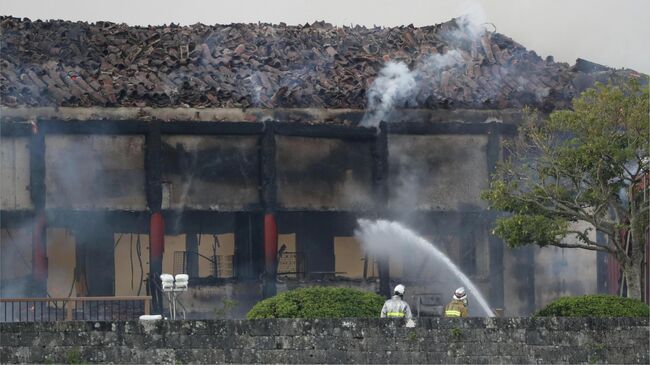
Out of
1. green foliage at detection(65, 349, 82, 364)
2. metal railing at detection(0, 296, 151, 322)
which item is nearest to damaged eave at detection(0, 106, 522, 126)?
metal railing at detection(0, 296, 151, 322)

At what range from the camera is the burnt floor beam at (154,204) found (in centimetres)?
4628

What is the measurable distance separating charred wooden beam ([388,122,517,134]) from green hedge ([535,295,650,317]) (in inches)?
654

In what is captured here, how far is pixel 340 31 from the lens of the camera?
54000 mm

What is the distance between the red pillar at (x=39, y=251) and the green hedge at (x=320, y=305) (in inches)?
601

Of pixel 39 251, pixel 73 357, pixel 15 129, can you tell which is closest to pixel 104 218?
pixel 39 251

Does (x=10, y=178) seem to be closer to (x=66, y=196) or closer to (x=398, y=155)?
(x=66, y=196)

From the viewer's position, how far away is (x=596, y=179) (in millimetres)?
35406

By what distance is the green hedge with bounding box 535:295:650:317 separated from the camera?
30688 mm

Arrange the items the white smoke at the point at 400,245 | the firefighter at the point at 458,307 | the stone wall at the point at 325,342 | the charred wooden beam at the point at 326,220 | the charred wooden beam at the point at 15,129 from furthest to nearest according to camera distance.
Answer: the charred wooden beam at the point at 326,220 → the white smoke at the point at 400,245 → the charred wooden beam at the point at 15,129 → the firefighter at the point at 458,307 → the stone wall at the point at 325,342

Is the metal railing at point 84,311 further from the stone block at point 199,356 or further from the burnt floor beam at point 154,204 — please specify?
the stone block at point 199,356

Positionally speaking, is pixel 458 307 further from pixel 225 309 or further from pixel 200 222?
pixel 200 222

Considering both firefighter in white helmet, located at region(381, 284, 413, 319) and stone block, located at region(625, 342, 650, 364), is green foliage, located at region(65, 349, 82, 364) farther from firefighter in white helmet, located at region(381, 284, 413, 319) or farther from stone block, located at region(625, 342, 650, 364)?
stone block, located at region(625, 342, 650, 364)

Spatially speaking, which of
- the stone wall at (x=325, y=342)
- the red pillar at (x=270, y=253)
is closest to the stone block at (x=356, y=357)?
the stone wall at (x=325, y=342)

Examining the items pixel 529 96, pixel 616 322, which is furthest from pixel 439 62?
pixel 616 322
